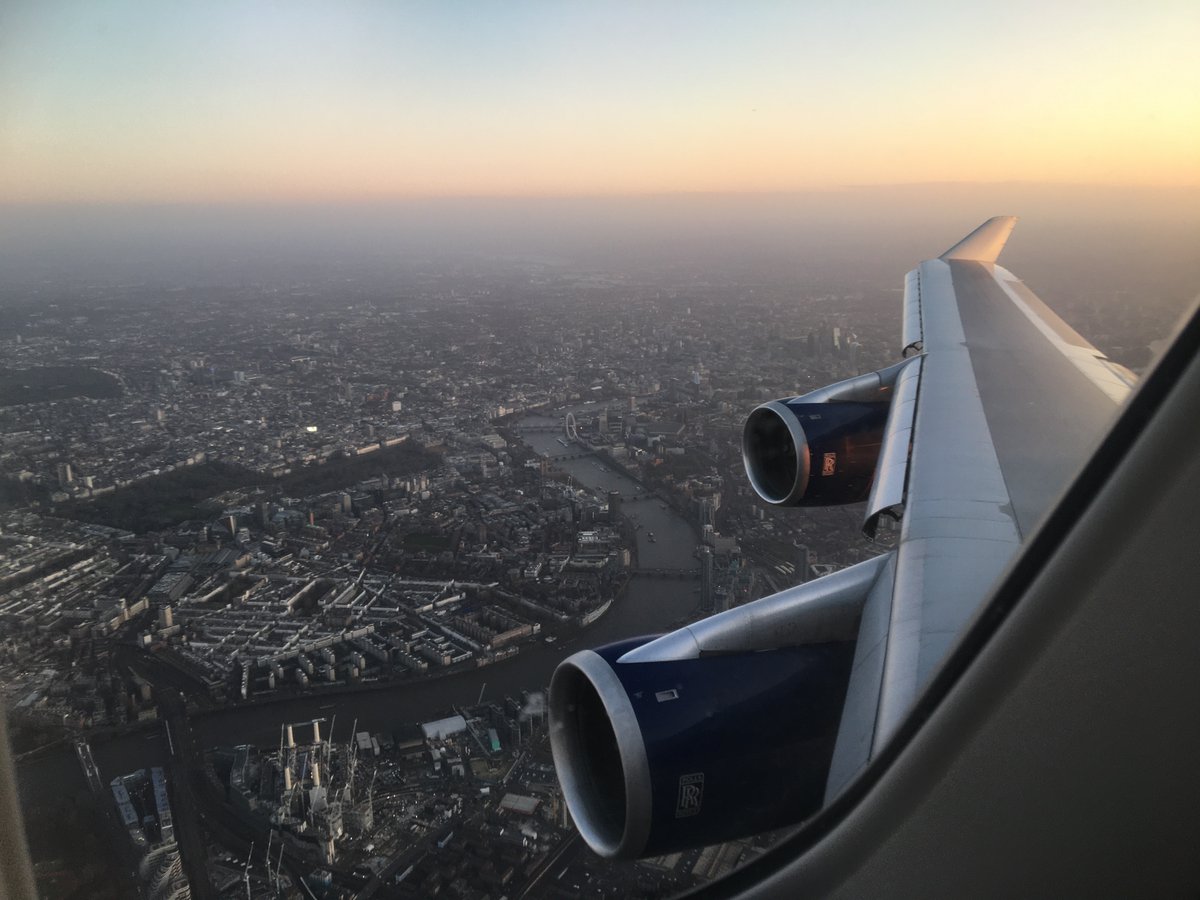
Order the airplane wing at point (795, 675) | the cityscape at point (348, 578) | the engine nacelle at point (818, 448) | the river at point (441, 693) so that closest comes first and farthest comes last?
the airplane wing at point (795, 675)
the engine nacelle at point (818, 448)
the cityscape at point (348, 578)
the river at point (441, 693)

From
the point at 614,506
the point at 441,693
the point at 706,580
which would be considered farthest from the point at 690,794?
the point at 614,506

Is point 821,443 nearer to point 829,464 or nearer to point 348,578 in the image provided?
point 829,464

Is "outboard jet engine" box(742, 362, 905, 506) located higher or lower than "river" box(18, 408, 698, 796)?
higher

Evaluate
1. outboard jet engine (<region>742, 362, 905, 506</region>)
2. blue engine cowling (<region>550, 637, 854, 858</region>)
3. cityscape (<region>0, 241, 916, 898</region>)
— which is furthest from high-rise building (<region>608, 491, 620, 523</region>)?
blue engine cowling (<region>550, 637, 854, 858</region>)

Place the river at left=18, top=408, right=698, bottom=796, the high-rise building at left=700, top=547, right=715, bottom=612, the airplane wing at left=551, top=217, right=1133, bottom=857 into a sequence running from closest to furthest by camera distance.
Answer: the airplane wing at left=551, top=217, right=1133, bottom=857 < the river at left=18, top=408, right=698, bottom=796 < the high-rise building at left=700, top=547, right=715, bottom=612

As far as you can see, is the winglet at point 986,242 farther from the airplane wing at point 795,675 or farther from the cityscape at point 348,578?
the airplane wing at point 795,675

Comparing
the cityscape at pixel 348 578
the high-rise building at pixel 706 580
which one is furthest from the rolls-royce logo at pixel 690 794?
the high-rise building at pixel 706 580

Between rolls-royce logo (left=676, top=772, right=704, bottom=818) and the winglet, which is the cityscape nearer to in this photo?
rolls-royce logo (left=676, top=772, right=704, bottom=818)

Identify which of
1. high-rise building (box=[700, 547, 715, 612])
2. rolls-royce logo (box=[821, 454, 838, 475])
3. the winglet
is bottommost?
high-rise building (box=[700, 547, 715, 612])
